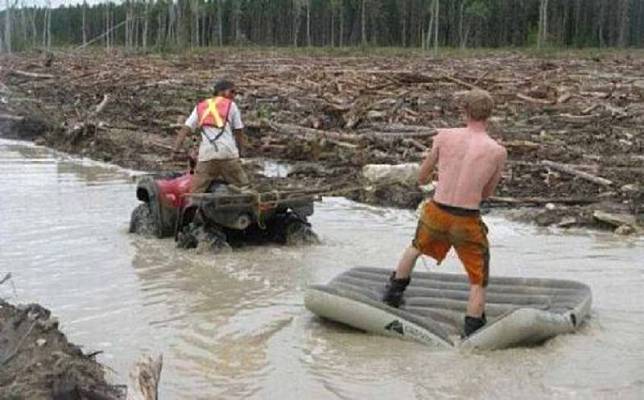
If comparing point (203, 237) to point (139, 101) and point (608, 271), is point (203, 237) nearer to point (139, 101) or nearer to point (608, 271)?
point (608, 271)

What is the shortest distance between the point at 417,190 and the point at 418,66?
23.2m

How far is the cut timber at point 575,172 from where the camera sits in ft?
43.3

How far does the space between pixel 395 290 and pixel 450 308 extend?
0.48 metres

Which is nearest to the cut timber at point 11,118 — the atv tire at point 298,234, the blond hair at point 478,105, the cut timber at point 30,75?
the cut timber at point 30,75

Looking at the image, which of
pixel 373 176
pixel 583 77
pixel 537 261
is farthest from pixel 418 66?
pixel 537 261

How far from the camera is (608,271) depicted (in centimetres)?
962

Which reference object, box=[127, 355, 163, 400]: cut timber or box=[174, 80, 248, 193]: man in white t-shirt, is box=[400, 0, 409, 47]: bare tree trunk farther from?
box=[127, 355, 163, 400]: cut timber

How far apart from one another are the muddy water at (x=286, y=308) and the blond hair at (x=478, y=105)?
1.65 metres

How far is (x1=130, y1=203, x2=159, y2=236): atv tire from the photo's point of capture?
11.4 m

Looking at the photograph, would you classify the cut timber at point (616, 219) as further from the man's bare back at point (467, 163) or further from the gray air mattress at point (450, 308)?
the man's bare back at point (467, 163)

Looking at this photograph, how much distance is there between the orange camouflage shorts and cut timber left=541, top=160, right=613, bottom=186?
689cm

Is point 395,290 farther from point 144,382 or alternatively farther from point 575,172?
point 575,172

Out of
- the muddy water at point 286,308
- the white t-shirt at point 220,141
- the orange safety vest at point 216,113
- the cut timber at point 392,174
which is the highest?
the orange safety vest at point 216,113

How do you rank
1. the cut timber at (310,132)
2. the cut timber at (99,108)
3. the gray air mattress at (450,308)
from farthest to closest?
the cut timber at (99,108) < the cut timber at (310,132) < the gray air mattress at (450,308)
